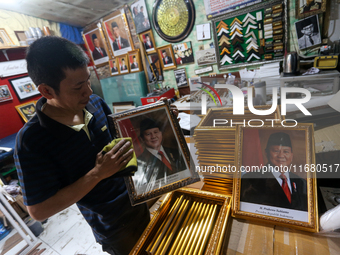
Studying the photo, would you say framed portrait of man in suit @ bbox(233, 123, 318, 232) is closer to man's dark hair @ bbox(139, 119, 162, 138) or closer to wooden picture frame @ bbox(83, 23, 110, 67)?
man's dark hair @ bbox(139, 119, 162, 138)

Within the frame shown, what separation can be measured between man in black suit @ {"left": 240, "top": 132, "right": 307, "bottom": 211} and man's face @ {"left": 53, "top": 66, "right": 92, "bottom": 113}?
0.89 m

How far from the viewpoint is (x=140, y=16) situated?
3.12 m

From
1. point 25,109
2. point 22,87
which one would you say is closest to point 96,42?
point 22,87

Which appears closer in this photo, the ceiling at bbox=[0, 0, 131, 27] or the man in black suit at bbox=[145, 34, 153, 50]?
the ceiling at bbox=[0, 0, 131, 27]

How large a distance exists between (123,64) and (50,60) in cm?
316

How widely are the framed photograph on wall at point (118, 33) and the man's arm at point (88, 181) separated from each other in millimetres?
3296

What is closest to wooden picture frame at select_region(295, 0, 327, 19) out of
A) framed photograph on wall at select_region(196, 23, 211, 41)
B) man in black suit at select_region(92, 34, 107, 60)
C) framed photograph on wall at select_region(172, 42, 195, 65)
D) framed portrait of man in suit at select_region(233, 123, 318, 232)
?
framed photograph on wall at select_region(196, 23, 211, 41)

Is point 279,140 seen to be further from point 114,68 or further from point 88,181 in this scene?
point 114,68

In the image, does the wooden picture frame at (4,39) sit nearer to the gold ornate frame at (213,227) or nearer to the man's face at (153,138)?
the man's face at (153,138)

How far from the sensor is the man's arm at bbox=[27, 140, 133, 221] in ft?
2.38

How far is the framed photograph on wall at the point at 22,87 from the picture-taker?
3.09 m

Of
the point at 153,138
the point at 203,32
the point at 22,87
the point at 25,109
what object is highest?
the point at 203,32

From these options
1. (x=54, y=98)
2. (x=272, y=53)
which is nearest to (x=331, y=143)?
(x=54, y=98)

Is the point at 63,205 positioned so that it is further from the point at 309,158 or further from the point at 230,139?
the point at 309,158
